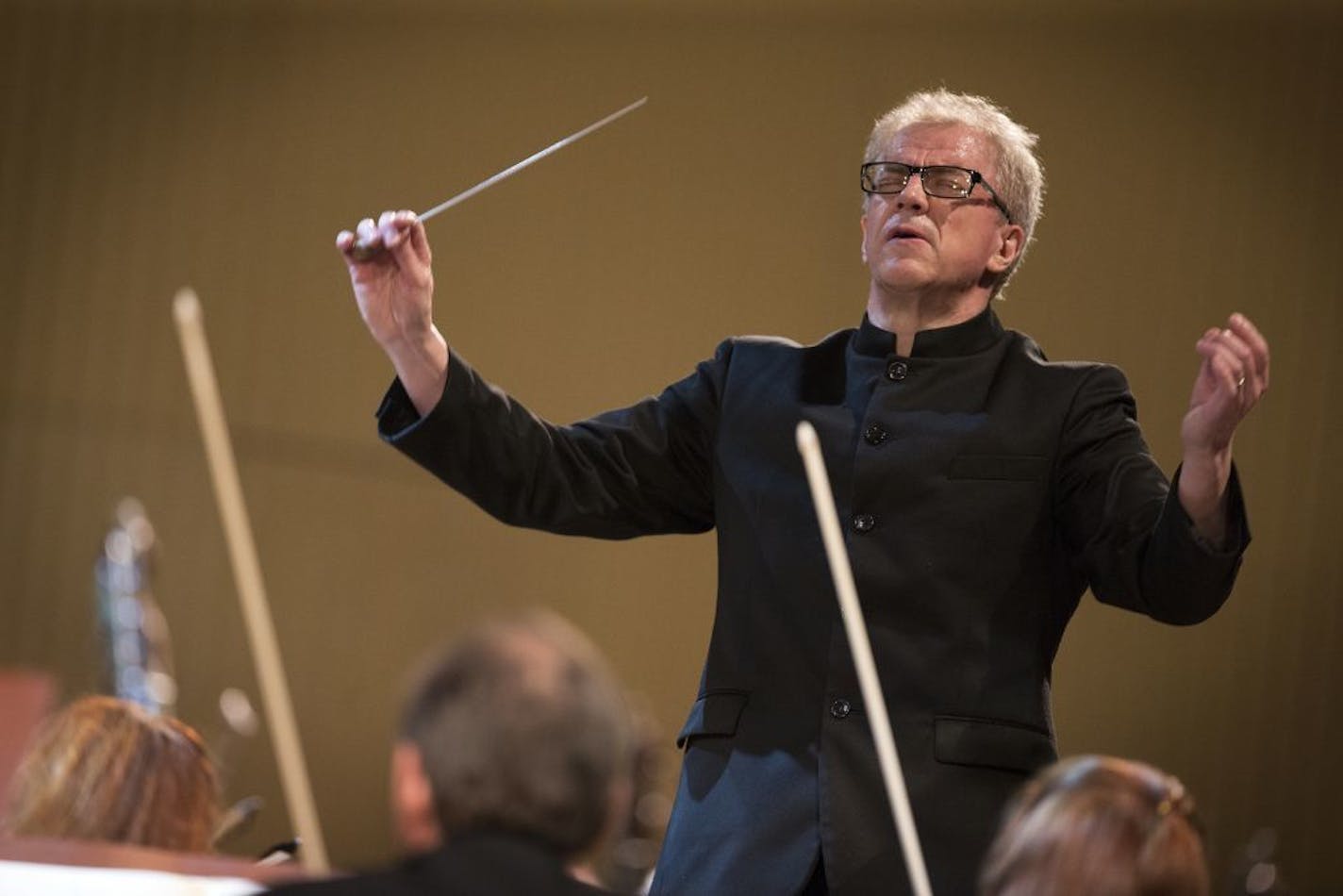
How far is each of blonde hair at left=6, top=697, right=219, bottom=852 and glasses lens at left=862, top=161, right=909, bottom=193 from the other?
112 centimetres

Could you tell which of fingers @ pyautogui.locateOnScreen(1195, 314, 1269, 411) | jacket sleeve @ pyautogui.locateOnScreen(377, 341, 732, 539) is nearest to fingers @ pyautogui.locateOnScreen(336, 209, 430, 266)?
jacket sleeve @ pyautogui.locateOnScreen(377, 341, 732, 539)

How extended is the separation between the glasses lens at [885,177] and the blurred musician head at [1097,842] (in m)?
1.07

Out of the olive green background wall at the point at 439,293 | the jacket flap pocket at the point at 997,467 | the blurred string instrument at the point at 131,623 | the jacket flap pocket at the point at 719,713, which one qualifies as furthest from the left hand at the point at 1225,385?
the olive green background wall at the point at 439,293

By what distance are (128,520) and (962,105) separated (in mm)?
4855

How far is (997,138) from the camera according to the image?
2.54 metres

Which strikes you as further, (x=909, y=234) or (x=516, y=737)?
(x=909, y=234)

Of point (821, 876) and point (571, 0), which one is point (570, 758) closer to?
point (821, 876)

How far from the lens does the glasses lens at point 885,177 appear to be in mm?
2500

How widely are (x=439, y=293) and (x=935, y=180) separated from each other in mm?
4628

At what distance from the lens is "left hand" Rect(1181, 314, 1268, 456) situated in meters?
2.03

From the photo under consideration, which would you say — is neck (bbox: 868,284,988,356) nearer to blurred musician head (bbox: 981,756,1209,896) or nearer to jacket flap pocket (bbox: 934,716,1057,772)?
jacket flap pocket (bbox: 934,716,1057,772)

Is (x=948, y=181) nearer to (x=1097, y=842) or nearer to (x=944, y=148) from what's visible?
(x=944, y=148)

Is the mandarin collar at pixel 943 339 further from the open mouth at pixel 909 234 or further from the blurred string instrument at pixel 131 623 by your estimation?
the blurred string instrument at pixel 131 623

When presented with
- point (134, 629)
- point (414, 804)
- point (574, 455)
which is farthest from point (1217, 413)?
point (134, 629)
